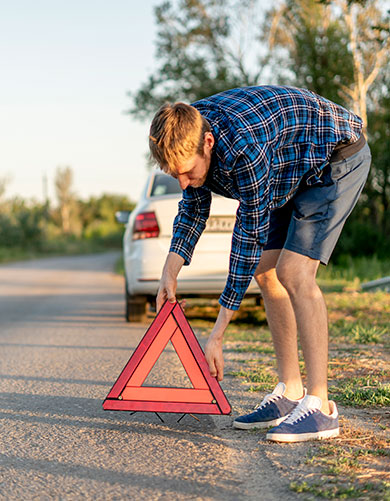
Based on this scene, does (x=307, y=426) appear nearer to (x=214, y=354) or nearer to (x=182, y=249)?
(x=214, y=354)

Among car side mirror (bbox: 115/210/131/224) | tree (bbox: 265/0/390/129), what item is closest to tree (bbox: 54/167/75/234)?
tree (bbox: 265/0/390/129)

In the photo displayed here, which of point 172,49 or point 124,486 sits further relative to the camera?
point 172,49

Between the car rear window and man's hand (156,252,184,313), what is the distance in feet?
12.2

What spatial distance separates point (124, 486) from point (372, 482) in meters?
0.93

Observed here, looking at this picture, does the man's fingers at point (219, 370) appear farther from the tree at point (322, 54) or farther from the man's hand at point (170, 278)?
the tree at point (322, 54)

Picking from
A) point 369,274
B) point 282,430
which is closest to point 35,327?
point 282,430

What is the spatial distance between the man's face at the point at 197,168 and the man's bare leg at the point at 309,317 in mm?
606

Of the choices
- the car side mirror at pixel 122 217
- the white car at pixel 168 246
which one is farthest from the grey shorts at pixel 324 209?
the car side mirror at pixel 122 217

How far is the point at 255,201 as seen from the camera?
2818 millimetres

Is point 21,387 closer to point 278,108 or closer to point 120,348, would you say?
point 120,348

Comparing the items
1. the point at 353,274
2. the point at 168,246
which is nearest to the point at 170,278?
the point at 168,246

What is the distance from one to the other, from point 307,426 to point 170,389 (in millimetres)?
724

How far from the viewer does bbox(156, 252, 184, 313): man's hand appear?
3.27m

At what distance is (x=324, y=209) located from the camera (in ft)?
10.2
